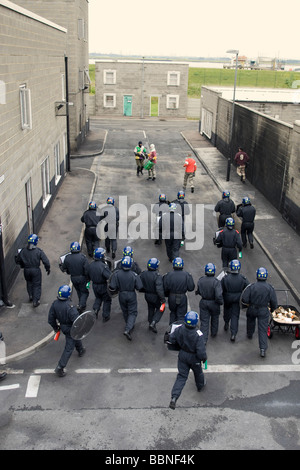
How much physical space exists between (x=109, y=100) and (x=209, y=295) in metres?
39.8

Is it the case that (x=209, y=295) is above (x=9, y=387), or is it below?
above

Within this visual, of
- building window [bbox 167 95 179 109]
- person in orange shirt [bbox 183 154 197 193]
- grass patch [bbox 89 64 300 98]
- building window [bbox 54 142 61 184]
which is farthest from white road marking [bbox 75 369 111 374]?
grass patch [bbox 89 64 300 98]

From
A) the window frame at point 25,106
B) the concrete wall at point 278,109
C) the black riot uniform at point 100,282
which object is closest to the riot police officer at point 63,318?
the black riot uniform at point 100,282

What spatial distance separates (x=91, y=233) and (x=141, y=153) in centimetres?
1028

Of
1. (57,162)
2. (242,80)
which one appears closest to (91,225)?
(57,162)

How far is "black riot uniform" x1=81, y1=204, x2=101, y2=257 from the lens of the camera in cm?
1343

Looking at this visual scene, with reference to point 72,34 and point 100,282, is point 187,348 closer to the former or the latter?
point 100,282

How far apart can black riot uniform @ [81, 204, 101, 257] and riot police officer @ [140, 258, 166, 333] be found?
3.96m

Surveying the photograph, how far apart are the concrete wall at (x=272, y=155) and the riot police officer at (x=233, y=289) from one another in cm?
717

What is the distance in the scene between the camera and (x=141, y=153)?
23.0 m

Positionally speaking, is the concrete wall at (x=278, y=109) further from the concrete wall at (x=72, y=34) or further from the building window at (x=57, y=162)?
the building window at (x=57, y=162)

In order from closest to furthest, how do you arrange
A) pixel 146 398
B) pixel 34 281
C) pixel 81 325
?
pixel 146 398, pixel 81 325, pixel 34 281

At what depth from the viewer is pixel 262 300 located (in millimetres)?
9242

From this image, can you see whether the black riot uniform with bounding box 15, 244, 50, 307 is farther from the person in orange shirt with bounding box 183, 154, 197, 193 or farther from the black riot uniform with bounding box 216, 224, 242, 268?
the person in orange shirt with bounding box 183, 154, 197, 193
